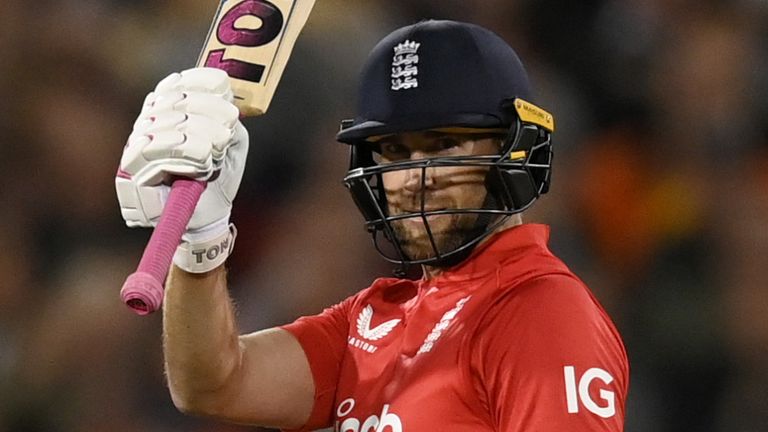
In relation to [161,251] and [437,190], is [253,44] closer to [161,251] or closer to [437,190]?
[437,190]

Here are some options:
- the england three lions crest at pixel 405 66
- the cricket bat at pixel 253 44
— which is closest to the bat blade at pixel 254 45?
the cricket bat at pixel 253 44

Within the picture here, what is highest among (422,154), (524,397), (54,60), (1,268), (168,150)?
(168,150)

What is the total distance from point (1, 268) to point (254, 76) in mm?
1616

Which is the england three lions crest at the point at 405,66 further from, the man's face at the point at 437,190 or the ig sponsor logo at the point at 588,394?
the ig sponsor logo at the point at 588,394

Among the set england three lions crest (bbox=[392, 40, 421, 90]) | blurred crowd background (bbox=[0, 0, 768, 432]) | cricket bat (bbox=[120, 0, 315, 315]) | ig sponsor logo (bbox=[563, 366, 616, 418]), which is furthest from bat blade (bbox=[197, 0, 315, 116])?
blurred crowd background (bbox=[0, 0, 768, 432])

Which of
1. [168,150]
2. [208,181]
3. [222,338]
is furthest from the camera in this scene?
[222,338]

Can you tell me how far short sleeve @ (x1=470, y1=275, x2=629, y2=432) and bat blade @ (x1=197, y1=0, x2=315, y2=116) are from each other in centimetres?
47

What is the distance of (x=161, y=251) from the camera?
1.52 meters

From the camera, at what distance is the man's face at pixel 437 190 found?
6.30 ft

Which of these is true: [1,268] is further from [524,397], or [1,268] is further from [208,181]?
[524,397]

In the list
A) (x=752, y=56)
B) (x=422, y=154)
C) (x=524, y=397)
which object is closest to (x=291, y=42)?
(x=422, y=154)

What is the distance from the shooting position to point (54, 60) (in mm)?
3367

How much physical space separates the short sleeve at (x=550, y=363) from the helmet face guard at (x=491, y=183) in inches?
7.0

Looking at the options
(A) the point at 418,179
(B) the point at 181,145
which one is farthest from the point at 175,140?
(A) the point at 418,179
